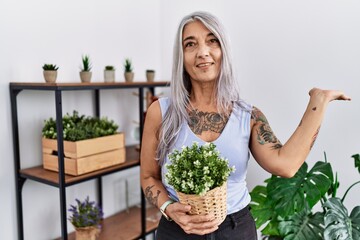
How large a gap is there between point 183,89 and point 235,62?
74 centimetres

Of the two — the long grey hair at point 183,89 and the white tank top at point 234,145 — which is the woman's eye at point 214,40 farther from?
the white tank top at point 234,145

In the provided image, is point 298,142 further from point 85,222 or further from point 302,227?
point 85,222

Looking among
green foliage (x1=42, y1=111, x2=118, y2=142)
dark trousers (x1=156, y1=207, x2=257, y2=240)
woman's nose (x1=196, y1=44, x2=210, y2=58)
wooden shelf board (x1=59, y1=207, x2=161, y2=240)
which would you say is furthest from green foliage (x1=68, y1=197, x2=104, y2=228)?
woman's nose (x1=196, y1=44, x2=210, y2=58)

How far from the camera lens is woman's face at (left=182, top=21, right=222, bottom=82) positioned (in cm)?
116

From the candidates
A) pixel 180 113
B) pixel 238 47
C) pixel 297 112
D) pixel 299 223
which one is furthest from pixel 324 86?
pixel 180 113

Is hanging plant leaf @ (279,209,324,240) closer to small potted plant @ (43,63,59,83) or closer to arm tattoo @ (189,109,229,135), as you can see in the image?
arm tattoo @ (189,109,229,135)

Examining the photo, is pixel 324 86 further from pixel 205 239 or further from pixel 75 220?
pixel 75 220

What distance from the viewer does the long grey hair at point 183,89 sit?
1161 millimetres

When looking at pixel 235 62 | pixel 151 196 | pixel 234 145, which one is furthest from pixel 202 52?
pixel 235 62

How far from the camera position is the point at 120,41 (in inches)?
85.4

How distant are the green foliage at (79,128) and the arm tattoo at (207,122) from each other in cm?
69

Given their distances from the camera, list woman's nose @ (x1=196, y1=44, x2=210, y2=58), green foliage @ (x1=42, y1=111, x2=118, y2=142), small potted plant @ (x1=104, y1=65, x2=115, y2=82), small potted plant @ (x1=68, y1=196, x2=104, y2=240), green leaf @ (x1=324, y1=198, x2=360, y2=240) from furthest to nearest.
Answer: small potted plant @ (x1=104, y1=65, x2=115, y2=82)
small potted plant @ (x1=68, y1=196, x2=104, y2=240)
green foliage @ (x1=42, y1=111, x2=118, y2=142)
green leaf @ (x1=324, y1=198, x2=360, y2=240)
woman's nose @ (x1=196, y1=44, x2=210, y2=58)

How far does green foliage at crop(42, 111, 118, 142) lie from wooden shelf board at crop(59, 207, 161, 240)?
2.05ft

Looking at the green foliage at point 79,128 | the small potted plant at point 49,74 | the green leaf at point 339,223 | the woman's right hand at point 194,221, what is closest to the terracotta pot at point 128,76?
the green foliage at point 79,128
